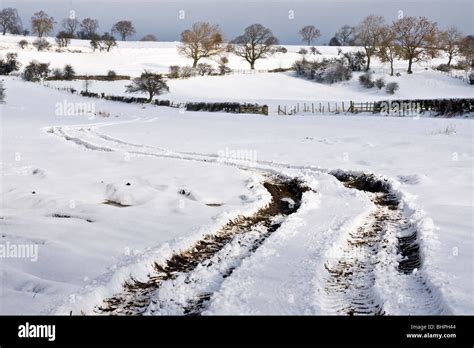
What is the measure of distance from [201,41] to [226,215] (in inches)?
3499

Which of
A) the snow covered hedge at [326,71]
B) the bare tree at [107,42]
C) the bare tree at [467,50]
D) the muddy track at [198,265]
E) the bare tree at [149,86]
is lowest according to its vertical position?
the muddy track at [198,265]

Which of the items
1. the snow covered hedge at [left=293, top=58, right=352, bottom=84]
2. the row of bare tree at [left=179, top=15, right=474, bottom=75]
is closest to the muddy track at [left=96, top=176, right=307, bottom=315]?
the snow covered hedge at [left=293, top=58, right=352, bottom=84]

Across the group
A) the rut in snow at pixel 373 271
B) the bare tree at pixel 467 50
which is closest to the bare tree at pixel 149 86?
the bare tree at pixel 467 50

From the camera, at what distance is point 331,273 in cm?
598

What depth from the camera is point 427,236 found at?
24.2ft

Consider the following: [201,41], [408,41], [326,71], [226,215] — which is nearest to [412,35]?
[408,41]

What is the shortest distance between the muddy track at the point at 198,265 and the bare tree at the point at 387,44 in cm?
7589

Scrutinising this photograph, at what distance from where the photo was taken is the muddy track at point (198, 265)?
5135 millimetres

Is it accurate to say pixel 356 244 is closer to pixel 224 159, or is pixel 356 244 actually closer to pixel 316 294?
pixel 316 294

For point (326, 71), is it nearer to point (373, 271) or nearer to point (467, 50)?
point (467, 50)

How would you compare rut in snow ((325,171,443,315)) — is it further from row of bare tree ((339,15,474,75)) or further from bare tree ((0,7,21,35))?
bare tree ((0,7,21,35))

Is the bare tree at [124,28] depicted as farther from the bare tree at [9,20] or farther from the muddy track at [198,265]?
the muddy track at [198,265]

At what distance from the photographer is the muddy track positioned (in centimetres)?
514
